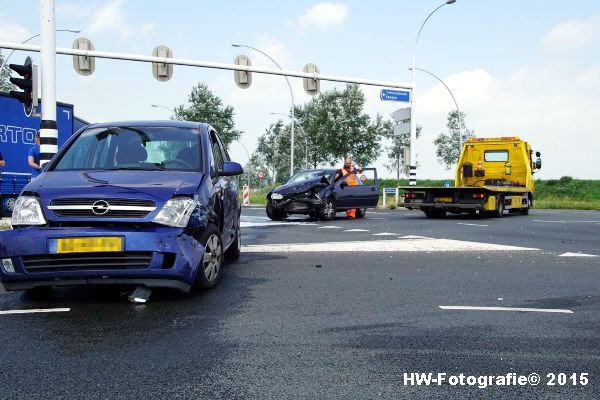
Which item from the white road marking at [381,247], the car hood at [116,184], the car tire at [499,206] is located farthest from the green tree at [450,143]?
the car hood at [116,184]

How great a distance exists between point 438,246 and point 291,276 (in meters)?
4.15

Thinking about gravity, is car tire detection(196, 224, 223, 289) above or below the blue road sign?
below

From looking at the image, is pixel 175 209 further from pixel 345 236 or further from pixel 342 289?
pixel 345 236

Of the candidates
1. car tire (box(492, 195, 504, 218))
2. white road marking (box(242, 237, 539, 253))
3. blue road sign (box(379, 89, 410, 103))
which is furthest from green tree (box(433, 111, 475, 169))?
white road marking (box(242, 237, 539, 253))

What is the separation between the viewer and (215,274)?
231 inches

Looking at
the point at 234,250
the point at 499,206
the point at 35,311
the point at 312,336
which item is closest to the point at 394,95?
the point at 499,206

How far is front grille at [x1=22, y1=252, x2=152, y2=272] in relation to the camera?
15.9ft

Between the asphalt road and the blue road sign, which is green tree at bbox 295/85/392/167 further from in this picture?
the asphalt road

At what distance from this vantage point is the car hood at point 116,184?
5.02m

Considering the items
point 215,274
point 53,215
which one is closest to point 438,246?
point 215,274

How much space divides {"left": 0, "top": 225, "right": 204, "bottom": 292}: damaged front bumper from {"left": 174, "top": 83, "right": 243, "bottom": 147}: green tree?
7374 centimetres

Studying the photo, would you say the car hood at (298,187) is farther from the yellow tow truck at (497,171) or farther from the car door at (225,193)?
the car door at (225,193)

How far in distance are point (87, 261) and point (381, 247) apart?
6.01m

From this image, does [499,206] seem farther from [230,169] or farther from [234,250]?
[230,169]
